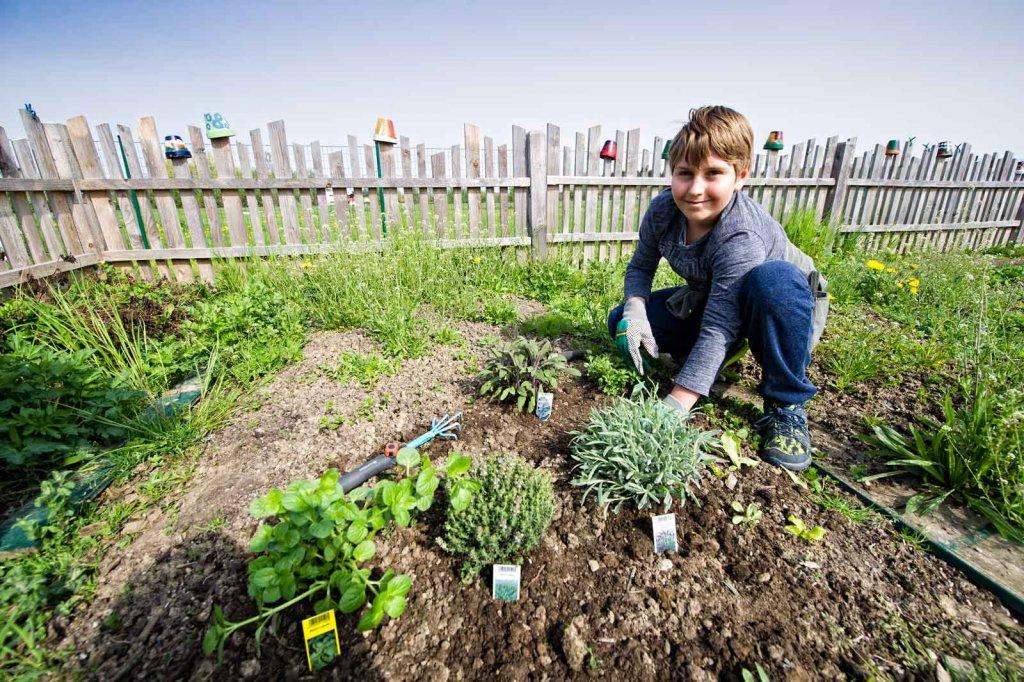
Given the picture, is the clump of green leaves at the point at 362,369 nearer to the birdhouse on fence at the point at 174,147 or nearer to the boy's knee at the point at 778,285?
the boy's knee at the point at 778,285

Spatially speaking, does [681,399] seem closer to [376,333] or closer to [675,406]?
[675,406]

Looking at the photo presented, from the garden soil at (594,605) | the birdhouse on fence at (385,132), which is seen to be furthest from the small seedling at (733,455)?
the birdhouse on fence at (385,132)

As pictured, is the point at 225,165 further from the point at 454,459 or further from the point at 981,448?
the point at 981,448

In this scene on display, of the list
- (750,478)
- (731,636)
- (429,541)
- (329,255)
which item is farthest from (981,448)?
(329,255)

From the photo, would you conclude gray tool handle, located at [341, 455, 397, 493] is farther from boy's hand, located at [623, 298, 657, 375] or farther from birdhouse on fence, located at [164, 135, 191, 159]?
birdhouse on fence, located at [164, 135, 191, 159]

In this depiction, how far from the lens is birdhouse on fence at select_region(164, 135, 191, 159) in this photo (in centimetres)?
448

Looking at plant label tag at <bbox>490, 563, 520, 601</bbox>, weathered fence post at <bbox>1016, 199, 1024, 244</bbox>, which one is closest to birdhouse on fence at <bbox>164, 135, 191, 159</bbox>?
plant label tag at <bbox>490, 563, 520, 601</bbox>

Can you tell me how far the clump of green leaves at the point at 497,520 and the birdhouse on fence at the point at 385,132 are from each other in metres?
4.61

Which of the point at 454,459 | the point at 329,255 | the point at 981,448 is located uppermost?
the point at 329,255

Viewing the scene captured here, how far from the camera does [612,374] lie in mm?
2438

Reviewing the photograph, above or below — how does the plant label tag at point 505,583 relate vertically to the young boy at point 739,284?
below

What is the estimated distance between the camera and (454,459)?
Result: 4.82ft

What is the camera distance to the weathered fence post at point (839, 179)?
22.4ft

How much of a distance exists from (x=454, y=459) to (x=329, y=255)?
3.23m
